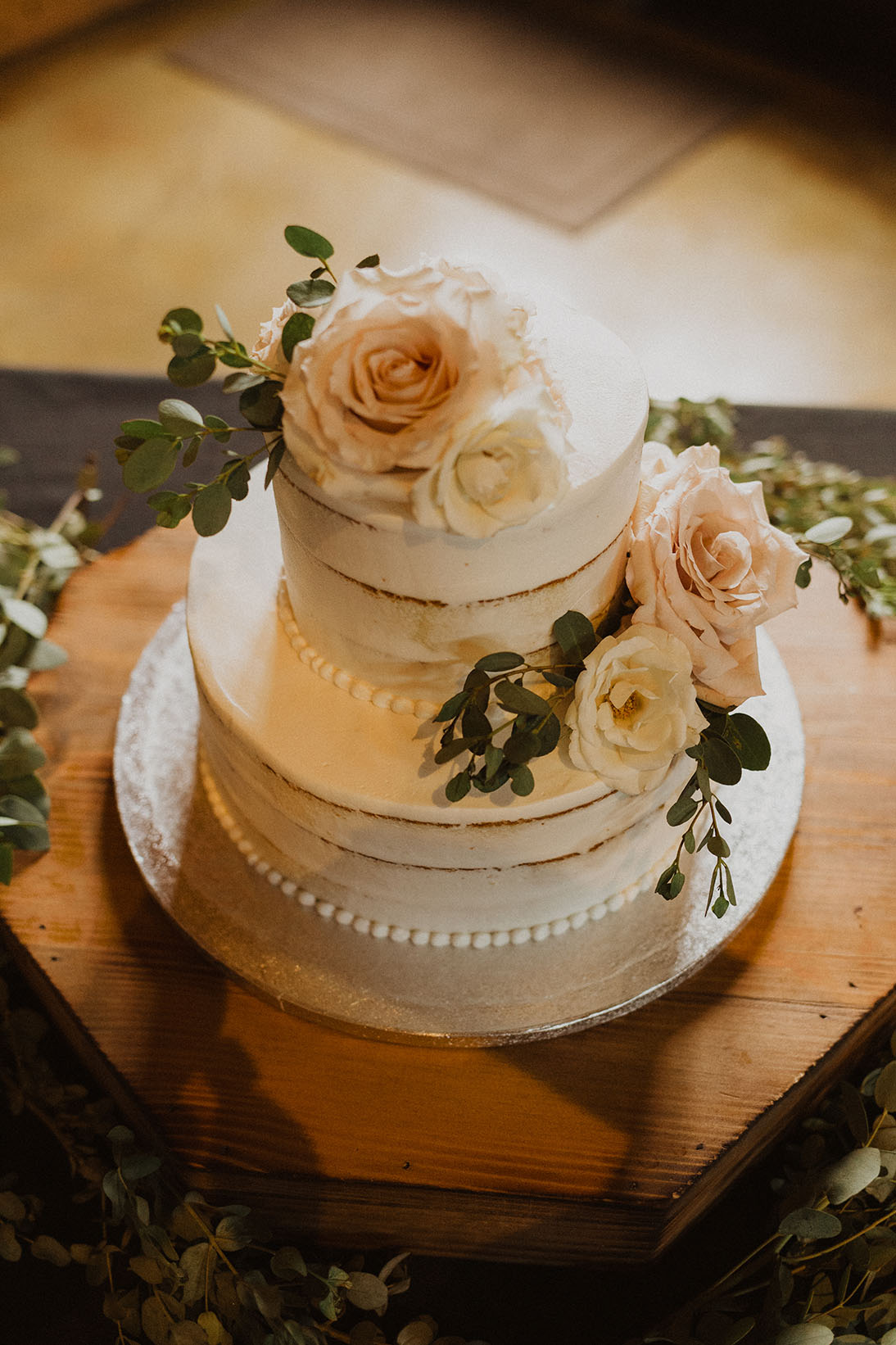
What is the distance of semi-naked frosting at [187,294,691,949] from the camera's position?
3.51ft

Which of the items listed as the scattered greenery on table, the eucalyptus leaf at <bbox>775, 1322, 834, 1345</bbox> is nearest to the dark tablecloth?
the scattered greenery on table

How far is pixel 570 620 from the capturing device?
3.65ft

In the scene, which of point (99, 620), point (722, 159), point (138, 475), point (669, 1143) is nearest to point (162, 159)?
point (722, 159)

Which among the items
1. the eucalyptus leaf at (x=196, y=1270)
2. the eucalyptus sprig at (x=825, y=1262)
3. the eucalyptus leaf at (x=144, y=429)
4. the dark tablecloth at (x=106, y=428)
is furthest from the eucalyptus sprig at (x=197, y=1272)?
the dark tablecloth at (x=106, y=428)

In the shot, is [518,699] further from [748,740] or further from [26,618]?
[26,618]

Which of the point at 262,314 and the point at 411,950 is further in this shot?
the point at 262,314

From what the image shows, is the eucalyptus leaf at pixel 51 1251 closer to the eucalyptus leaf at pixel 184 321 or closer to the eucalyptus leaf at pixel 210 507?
the eucalyptus leaf at pixel 210 507

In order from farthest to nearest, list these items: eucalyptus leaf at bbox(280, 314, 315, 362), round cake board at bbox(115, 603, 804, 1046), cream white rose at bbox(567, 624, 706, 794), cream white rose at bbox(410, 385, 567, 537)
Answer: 1. round cake board at bbox(115, 603, 804, 1046)
2. cream white rose at bbox(567, 624, 706, 794)
3. eucalyptus leaf at bbox(280, 314, 315, 362)
4. cream white rose at bbox(410, 385, 567, 537)

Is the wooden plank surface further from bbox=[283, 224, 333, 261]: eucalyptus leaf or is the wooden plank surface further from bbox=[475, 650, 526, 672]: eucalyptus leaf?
bbox=[283, 224, 333, 261]: eucalyptus leaf

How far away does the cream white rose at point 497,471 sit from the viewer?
90 cm

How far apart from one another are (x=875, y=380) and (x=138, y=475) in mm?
3100

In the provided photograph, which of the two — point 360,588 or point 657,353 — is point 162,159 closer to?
point 657,353

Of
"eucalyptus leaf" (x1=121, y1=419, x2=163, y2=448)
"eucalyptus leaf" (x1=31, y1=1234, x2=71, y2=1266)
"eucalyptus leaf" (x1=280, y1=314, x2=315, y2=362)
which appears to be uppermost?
"eucalyptus leaf" (x1=280, y1=314, x2=315, y2=362)

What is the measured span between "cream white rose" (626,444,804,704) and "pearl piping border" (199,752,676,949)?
36 centimetres
